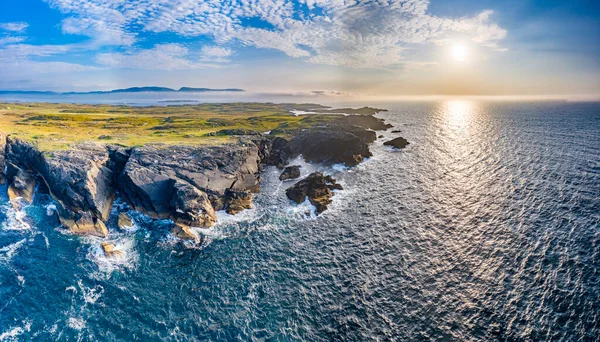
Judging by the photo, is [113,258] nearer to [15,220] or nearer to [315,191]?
[15,220]

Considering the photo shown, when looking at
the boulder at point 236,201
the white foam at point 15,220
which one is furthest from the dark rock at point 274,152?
the white foam at point 15,220

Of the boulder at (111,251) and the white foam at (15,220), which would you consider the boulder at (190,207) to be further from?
the white foam at (15,220)

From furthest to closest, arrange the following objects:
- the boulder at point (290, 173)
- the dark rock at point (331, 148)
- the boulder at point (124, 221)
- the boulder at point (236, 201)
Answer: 1. the dark rock at point (331, 148)
2. the boulder at point (290, 173)
3. the boulder at point (236, 201)
4. the boulder at point (124, 221)

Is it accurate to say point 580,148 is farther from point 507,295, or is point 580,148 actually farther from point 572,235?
point 507,295

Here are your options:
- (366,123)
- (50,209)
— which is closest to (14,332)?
(50,209)

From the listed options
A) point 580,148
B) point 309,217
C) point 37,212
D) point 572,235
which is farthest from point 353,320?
point 580,148

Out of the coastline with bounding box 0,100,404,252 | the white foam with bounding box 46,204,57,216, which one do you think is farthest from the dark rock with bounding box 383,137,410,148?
the white foam with bounding box 46,204,57,216
